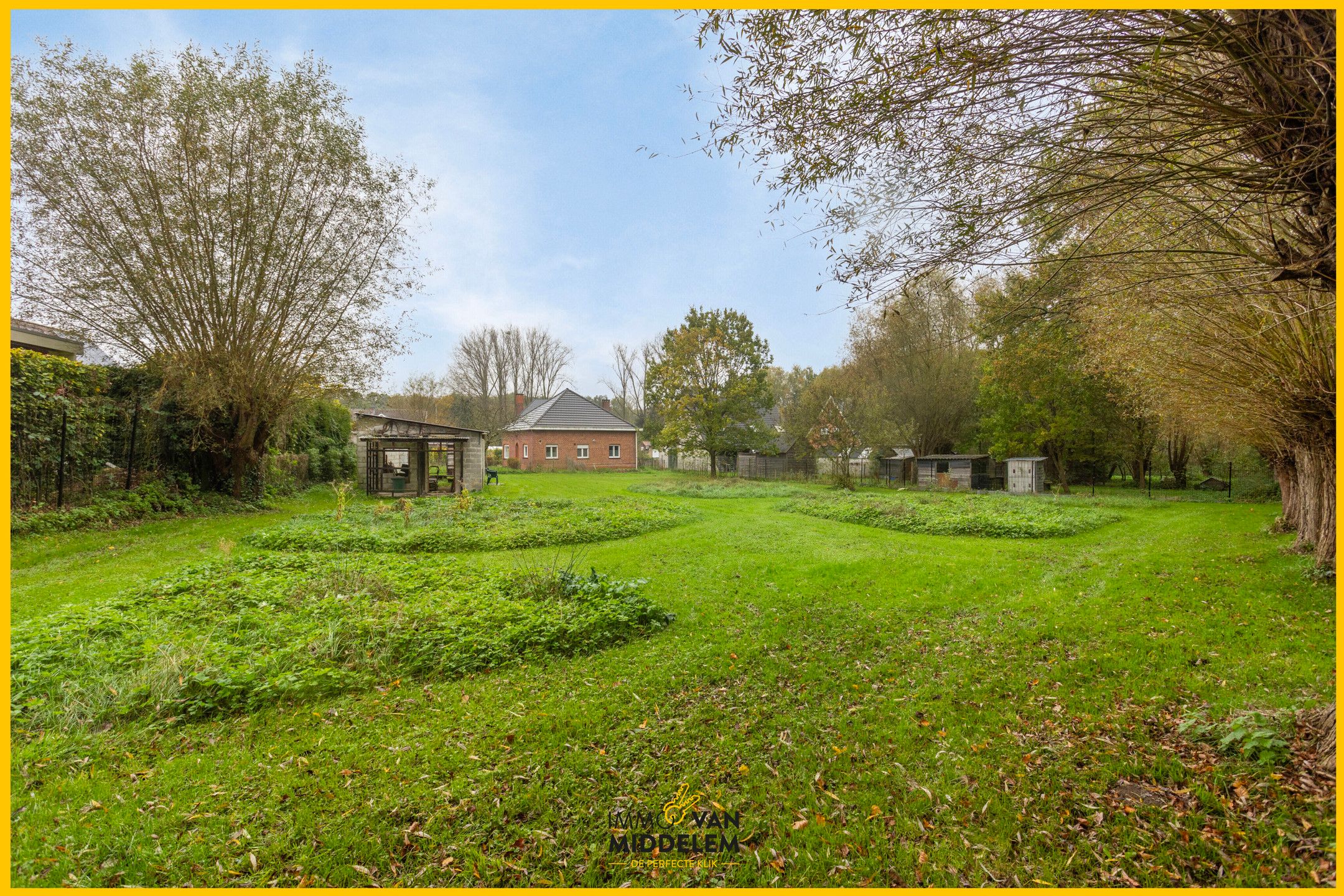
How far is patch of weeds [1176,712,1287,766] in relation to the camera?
306 centimetres

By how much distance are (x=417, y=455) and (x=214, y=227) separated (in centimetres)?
918

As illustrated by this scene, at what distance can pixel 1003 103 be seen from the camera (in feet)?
11.5

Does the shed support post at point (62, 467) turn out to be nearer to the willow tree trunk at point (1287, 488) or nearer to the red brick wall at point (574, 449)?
the willow tree trunk at point (1287, 488)

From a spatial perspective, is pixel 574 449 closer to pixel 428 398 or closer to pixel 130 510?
pixel 428 398

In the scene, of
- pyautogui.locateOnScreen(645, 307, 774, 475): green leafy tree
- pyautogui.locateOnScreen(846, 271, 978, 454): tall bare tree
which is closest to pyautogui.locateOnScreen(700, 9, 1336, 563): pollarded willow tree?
pyautogui.locateOnScreen(846, 271, 978, 454): tall bare tree

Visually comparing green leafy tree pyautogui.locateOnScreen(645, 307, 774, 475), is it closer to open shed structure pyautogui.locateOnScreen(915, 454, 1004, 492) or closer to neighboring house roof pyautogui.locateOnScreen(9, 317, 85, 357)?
open shed structure pyautogui.locateOnScreen(915, 454, 1004, 492)

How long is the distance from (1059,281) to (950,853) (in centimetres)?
616

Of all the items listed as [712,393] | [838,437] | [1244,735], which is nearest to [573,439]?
[712,393]

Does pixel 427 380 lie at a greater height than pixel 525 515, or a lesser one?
greater

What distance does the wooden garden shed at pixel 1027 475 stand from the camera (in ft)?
69.4

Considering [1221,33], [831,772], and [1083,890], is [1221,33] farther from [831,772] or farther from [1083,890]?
[831,772]

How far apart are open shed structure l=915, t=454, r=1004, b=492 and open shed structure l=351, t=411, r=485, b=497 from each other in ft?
60.3

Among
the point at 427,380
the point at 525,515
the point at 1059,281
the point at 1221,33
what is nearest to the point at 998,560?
the point at 1059,281

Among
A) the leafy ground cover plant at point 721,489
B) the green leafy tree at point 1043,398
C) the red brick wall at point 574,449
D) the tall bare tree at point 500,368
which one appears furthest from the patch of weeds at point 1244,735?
the tall bare tree at point 500,368
